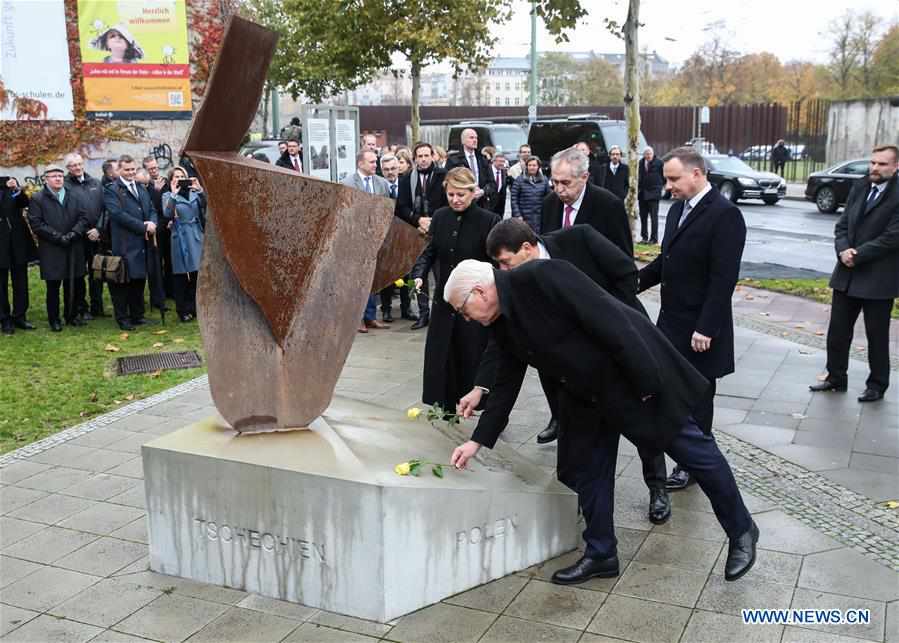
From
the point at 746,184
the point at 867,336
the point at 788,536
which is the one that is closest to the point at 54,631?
the point at 788,536

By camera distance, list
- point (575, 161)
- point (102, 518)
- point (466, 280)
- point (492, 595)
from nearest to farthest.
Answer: point (466, 280), point (492, 595), point (102, 518), point (575, 161)

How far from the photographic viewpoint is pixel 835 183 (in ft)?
79.5

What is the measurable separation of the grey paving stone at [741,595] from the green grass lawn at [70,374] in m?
5.30

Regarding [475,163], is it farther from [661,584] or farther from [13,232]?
[661,584]

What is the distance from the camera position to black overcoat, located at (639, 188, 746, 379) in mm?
5309

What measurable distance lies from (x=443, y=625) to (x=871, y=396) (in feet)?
16.5

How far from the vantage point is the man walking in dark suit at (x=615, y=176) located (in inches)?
688

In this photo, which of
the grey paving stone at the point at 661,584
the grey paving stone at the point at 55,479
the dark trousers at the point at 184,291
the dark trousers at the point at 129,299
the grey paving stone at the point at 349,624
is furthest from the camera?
the dark trousers at the point at 184,291

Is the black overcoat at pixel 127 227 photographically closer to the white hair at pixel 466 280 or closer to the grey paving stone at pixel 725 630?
the white hair at pixel 466 280

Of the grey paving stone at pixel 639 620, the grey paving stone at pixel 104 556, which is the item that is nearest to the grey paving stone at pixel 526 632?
the grey paving stone at pixel 639 620

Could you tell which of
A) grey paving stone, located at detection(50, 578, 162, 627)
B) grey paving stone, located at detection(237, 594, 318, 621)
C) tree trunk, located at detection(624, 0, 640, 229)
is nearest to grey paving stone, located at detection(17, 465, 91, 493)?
grey paving stone, located at detection(50, 578, 162, 627)

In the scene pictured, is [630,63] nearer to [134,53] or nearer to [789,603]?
[134,53]

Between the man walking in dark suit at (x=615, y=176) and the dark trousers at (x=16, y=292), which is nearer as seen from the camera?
the dark trousers at (x=16, y=292)

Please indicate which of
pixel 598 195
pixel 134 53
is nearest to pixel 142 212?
pixel 134 53
